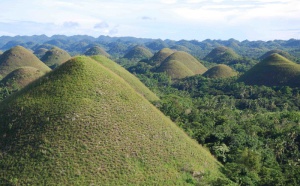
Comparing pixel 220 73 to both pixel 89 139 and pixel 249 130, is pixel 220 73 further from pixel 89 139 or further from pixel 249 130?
pixel 89 139

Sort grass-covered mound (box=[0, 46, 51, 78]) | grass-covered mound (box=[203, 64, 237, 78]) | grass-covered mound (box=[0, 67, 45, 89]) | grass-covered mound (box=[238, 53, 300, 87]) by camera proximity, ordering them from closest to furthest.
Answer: grass-covered mound (box=[0, 67, 45, 89])
grass-covered mound (box=[238, 53, 300, 87])
grass-covered mound (box=[0, 46, 51, 78])
grass-covered mound (box=[203, 64, 237, 78])

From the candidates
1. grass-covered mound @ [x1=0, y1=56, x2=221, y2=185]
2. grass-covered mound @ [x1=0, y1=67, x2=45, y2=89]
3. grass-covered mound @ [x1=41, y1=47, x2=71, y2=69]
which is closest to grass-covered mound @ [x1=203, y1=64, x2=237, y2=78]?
grass-covered mound @ [x1=0, y1=67, x2=45, y2=89]

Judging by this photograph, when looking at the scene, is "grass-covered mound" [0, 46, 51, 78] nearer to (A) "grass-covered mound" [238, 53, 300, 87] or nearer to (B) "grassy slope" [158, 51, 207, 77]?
(B) "grassy slope" [158, 51, 207, 77]

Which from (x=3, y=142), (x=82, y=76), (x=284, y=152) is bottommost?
(x=284, y=152)

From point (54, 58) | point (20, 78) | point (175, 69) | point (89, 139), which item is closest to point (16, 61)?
point (20, 78)

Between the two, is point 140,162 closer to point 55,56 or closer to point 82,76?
point 82,76

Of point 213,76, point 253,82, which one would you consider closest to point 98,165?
point 253,82

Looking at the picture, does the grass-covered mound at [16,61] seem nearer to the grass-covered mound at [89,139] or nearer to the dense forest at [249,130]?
the dense forest at [249,130]
